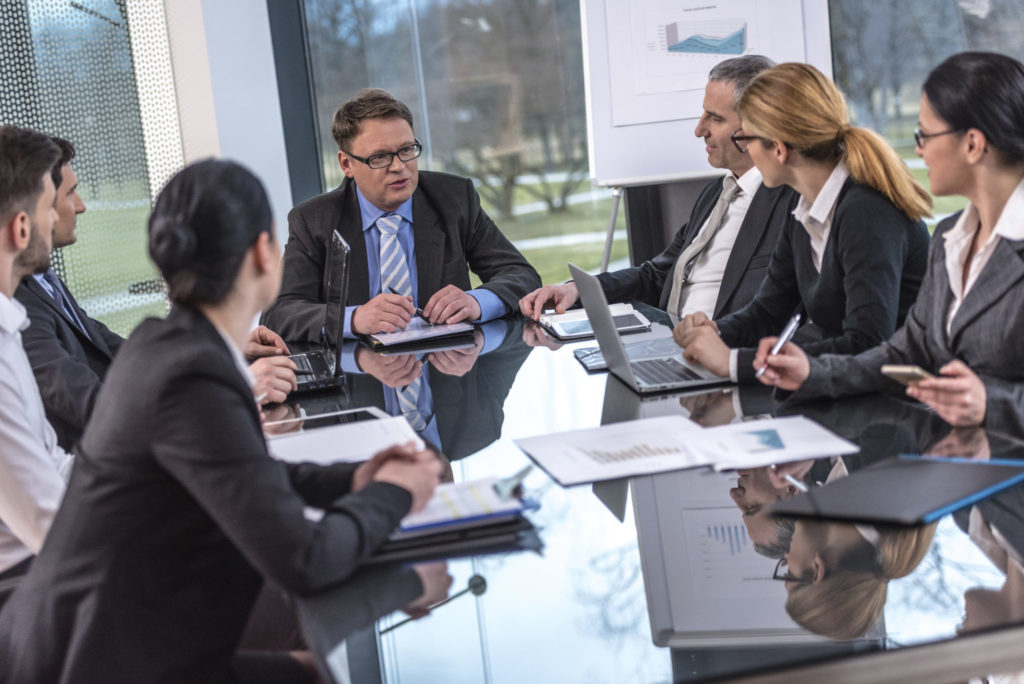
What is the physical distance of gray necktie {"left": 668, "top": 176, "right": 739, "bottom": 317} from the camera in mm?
3152

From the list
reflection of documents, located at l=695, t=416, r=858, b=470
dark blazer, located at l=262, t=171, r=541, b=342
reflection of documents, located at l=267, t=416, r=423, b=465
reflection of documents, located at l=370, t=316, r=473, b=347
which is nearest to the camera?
reflection of documents, located at l=695, t=416, r=858, b=470

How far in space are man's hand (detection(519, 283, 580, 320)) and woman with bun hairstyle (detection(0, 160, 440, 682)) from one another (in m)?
1.92

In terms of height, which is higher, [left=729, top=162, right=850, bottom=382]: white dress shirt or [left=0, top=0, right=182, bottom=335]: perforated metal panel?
[left=0, top=0, right=182, bottom=335]: perforated metal panel

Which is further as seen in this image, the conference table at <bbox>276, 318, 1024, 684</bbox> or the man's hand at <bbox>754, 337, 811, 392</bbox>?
the man's hand at <bbox>754, 337, 811, 392</bbox>

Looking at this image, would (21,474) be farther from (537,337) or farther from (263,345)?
(537,337)

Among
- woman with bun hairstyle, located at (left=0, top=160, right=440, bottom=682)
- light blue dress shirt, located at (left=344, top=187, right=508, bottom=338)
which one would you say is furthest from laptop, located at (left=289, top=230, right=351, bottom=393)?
woman with bun hairstyle, located at (left=0, top=160, right=440, bottom=682)

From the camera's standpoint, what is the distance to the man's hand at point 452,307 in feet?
9.71

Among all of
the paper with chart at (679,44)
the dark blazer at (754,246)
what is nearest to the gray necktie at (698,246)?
the dark blazer at (754,246)

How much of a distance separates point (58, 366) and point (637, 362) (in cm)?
120

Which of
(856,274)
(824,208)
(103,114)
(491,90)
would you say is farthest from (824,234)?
(491,90)

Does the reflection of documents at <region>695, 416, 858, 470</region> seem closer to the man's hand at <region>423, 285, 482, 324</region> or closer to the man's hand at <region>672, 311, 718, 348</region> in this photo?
the man's hand at <region>672, 311, 718, 348</region>

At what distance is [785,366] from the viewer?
1770 millimetres

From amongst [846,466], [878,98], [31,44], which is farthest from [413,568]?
[878,98]

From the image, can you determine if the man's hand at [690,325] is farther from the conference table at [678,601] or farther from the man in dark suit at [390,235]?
the man in dark suit at [390,235]
